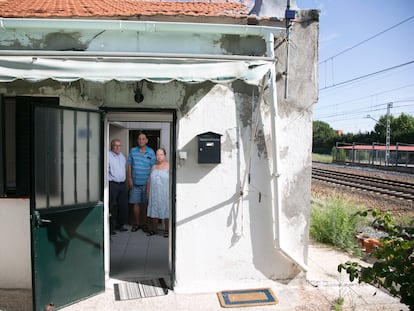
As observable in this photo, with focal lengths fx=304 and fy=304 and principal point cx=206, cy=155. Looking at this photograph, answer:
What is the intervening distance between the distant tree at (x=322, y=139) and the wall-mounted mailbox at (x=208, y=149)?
231ft

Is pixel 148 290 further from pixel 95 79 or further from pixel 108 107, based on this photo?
pixel 95 79

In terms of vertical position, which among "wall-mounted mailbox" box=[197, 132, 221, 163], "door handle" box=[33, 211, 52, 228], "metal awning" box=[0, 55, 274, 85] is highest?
"metal awning" box=[0, 55, 274, 85]

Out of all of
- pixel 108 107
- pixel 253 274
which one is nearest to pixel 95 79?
pixel 108 107

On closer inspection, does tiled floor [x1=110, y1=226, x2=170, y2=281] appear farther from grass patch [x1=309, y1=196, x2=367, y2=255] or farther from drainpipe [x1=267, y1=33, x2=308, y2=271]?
grass patch [x1=309, y1=196, x2=367, y2=255]

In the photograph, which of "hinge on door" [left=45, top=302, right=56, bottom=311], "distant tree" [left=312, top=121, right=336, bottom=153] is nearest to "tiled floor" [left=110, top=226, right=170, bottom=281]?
"hinge on door" [left=45, top=302, right=56, bottom=311]

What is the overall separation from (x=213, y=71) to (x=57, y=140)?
7.00 feet

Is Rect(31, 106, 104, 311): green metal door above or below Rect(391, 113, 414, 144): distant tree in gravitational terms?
below

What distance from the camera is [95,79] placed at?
3.59 metres

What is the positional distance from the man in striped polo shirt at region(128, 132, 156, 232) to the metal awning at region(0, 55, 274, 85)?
124 inches

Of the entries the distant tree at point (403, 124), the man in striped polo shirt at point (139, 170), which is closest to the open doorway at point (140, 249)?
the man in striped polo shirt at point (139, 170)

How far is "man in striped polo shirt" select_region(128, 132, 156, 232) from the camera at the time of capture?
267 inches

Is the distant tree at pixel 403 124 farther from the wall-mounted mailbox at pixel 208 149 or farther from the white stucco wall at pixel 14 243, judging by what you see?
the white stucco wall at pixel 14 243

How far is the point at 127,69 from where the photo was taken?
360 centimetres

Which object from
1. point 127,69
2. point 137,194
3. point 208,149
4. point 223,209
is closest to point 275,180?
point 223,209
